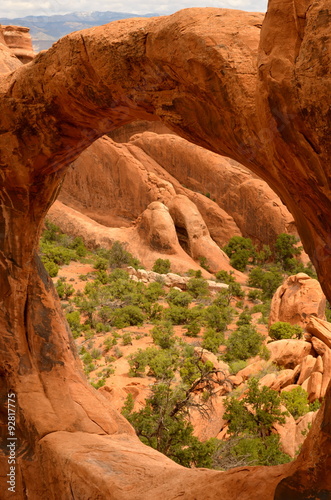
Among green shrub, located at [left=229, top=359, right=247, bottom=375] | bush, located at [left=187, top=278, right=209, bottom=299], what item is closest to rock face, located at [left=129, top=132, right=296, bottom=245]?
bush, located at [left=187, top=278, right=209, bottom=299]

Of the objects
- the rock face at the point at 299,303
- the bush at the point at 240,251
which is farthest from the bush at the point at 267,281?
the rock face at the point at 299,303

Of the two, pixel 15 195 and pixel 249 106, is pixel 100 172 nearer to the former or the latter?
pixel 15 195

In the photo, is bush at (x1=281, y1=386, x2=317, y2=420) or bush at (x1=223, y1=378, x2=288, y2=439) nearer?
bush at (x1=223, y1=378, x2=288, y2=439)

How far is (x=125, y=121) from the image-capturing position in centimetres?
423

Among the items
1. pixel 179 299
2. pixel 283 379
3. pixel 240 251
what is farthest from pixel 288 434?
pixel 240 251

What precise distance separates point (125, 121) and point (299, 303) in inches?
407

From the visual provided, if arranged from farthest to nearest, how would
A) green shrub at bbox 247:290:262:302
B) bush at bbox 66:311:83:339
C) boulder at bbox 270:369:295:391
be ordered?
green shrub at bbox 247:290:262:302
bush at bbox 66:311:83:339
boulder at bbox 270:369:295:391

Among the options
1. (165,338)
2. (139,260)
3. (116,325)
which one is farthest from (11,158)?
(139,260)

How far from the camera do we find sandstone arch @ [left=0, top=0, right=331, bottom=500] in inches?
83.7

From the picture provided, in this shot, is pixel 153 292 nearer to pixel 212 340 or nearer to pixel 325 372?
pixel 212 340

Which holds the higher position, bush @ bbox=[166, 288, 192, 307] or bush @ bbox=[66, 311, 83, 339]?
bush @ bbox=[66, 311, 83, 339]

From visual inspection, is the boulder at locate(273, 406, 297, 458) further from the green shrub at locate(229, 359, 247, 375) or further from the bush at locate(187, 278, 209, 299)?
the bush at locate(187, 278, 209, 299)

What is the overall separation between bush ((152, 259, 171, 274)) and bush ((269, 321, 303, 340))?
7.45 meters

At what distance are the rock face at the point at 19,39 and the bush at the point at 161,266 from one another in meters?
14.7
